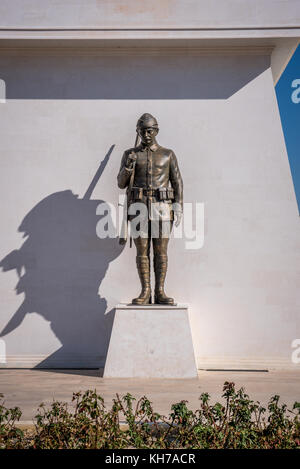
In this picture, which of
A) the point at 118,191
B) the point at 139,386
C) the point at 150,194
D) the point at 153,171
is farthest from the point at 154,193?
the point at 139,386

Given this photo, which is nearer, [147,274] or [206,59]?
[147,274]

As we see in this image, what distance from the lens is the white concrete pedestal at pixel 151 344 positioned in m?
4.78

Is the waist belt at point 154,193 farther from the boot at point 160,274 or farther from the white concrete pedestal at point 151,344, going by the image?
the white concrete pedestal at point 151,344

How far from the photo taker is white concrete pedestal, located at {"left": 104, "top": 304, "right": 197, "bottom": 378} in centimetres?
478

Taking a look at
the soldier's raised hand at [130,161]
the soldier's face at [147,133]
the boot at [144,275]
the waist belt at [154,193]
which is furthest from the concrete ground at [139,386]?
the soldier's face at [147,133]

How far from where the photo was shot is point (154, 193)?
17.2 feet

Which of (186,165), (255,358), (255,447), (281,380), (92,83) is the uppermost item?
(92,83)

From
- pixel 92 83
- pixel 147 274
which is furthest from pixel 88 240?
pixel 92 83

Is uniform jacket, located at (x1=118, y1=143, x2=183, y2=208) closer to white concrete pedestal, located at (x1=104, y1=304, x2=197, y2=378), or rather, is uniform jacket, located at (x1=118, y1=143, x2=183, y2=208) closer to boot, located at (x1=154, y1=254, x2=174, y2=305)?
boot, located at (x1=154, y1=254, x2=174, y2=305)

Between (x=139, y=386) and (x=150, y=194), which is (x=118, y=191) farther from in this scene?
(x=139, y=386)

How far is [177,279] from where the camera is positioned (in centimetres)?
587

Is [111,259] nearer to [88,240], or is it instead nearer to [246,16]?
[88,240]

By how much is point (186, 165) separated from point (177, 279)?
160 cm

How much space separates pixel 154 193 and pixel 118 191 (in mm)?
962
